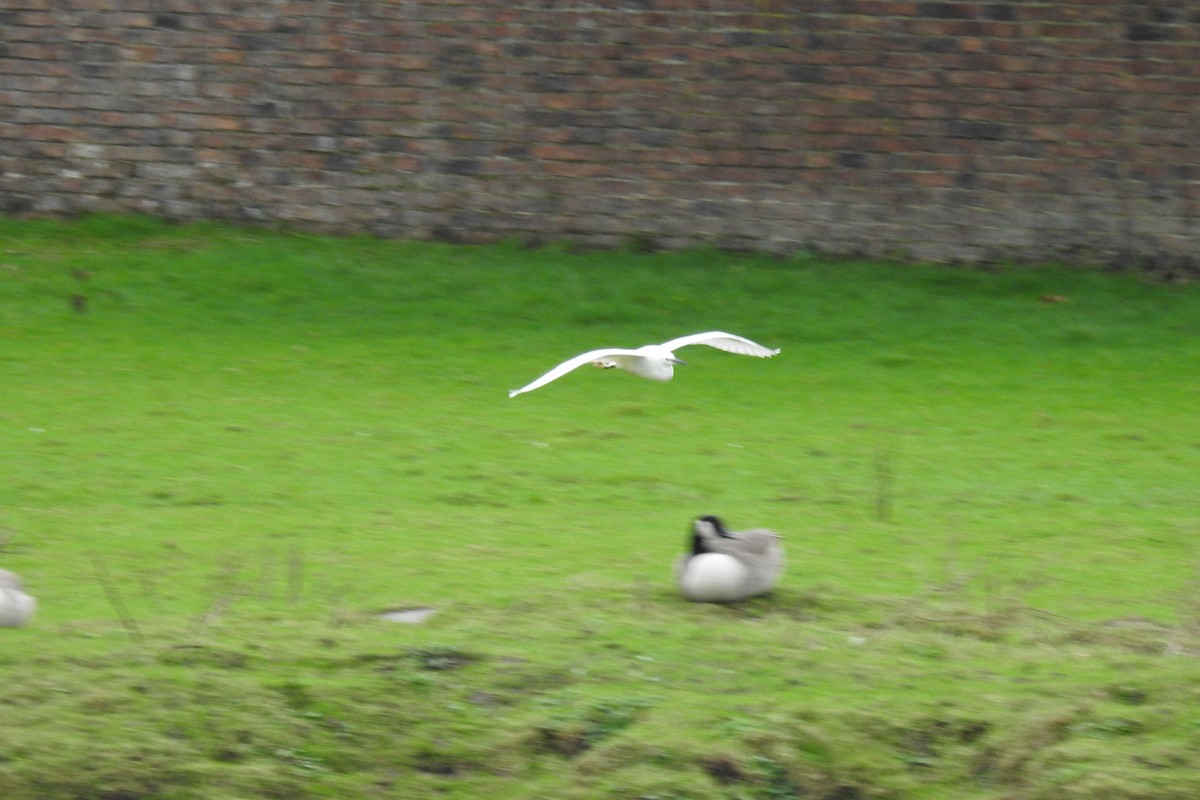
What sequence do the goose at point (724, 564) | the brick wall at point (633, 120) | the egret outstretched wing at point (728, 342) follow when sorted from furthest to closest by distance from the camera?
the brick wall at point (633, 120) → the egret outstretched wing at point (728, 342) → the goose at point (724, 564)

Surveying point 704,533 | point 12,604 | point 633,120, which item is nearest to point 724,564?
point 704,533

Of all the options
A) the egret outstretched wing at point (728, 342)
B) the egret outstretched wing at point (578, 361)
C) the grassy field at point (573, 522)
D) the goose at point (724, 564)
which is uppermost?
the egret outstretched wing at point (578, 361)

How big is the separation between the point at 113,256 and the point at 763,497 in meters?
6.92

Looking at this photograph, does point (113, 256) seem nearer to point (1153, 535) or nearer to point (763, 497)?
point (763, 497)

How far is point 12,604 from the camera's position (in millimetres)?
5234

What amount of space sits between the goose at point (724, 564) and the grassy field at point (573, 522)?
10 centimetres

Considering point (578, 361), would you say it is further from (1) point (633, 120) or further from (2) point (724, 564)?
(1) point (633, 120)

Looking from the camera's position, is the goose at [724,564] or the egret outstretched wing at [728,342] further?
the egret outstretched wing at [728,342]

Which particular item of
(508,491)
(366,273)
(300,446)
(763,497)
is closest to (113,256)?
(366,273)

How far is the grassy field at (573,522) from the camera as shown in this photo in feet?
14.7

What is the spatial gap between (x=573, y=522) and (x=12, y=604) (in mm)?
2983

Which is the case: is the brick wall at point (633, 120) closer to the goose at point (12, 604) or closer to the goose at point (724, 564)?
the goose at point (724, 564)

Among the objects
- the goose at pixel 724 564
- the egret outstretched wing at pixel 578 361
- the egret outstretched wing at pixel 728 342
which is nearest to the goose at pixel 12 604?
the egret outstretched wing at pixel 578 361

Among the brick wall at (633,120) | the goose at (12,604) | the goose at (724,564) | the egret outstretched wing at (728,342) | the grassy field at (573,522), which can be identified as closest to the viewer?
the grassy field at (573,522)
